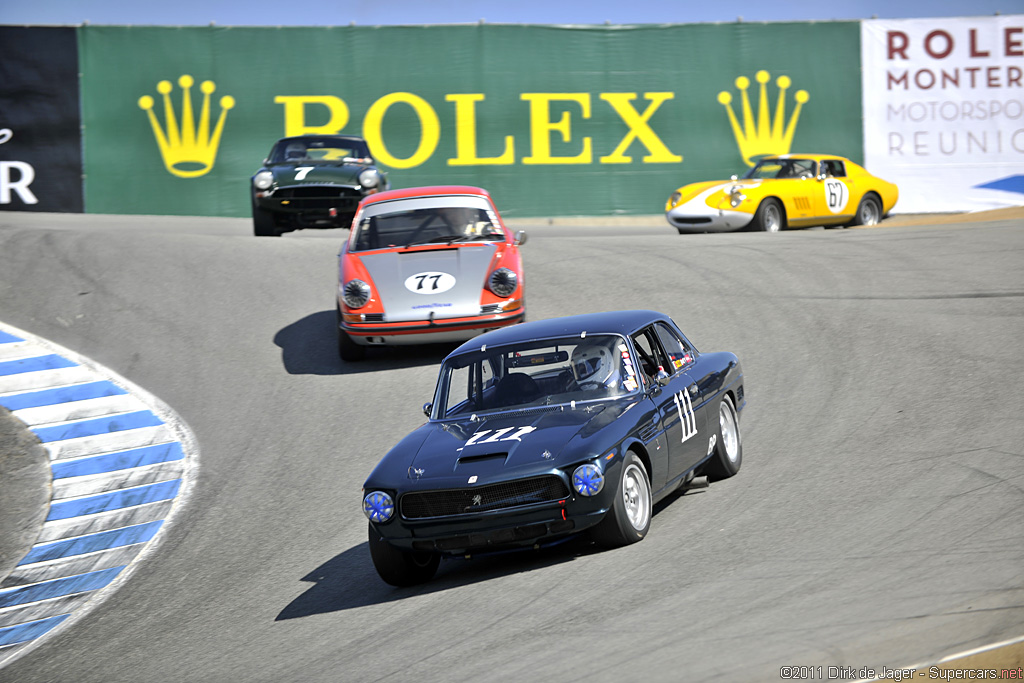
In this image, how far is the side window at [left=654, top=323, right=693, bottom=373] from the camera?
6.90m

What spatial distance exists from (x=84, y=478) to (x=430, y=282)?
3545mm

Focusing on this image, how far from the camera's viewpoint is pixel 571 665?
4.17m

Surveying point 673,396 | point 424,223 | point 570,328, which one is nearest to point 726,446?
point 673,396

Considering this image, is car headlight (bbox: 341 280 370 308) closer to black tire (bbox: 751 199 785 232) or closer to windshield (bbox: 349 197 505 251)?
windshield (bbox: 349 197 505 251)

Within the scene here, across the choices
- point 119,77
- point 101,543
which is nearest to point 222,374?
point 101,543

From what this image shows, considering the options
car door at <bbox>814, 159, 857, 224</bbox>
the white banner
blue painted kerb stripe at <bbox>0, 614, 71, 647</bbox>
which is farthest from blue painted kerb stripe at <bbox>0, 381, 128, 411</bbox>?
the white banner

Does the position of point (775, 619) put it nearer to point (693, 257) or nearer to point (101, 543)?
point (101, 543)

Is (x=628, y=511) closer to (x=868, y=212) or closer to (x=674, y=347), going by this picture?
(x=674, y=347)

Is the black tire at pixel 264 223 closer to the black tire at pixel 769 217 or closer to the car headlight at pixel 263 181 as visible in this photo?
the car headlight at pixel 263 181

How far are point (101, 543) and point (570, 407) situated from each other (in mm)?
3343

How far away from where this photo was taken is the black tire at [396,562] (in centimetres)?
557

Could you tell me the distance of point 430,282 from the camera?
1016 centimetres

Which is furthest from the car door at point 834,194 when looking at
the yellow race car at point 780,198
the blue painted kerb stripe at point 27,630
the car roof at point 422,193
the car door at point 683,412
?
the blue painted kerb stripe at point 27,630

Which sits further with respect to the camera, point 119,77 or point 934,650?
point 119,77
